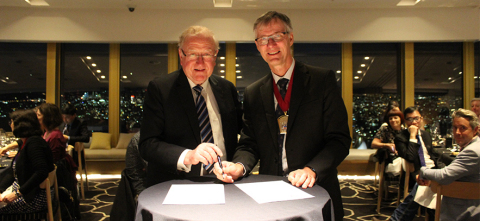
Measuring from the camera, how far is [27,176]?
275 centimetres

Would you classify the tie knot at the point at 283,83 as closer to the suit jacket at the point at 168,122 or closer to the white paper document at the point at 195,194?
the suit jacket at the point at 168,122

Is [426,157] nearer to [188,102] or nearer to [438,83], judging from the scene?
[188,102]

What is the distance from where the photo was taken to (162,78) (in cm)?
188

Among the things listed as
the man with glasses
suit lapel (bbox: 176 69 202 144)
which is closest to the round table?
suit lapel (bbox: 176 69 202 144)

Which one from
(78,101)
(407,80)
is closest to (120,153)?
(78,101)

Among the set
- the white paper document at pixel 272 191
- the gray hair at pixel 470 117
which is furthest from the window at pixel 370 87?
the white paper document at pixel 272 191

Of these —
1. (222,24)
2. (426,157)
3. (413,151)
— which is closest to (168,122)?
(413,151)

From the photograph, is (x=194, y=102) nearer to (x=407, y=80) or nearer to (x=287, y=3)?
(x=287, y=3)

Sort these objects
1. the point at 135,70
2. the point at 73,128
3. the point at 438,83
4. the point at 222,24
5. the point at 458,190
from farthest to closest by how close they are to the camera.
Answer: the point at 135,70, the point at 438,83, the point at 222,24, the point at 73,128, the point at 458,190

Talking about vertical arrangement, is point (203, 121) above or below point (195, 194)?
above

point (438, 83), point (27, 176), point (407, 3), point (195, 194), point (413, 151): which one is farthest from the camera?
point (438, 83)

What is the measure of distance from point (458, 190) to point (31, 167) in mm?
3527

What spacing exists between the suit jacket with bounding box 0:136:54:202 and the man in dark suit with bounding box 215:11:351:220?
1.97m

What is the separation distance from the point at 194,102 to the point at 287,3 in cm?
554
